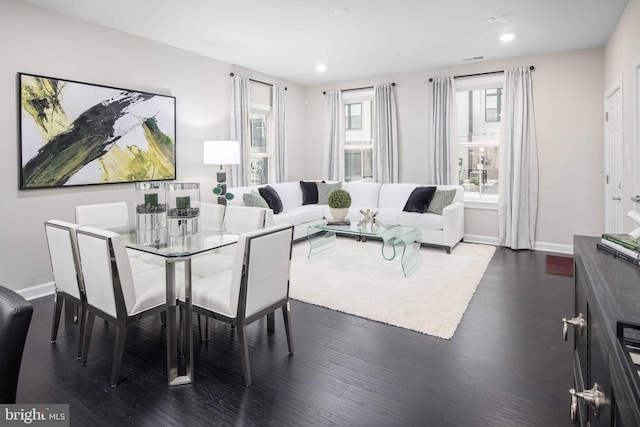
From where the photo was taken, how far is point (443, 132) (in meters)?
5.99

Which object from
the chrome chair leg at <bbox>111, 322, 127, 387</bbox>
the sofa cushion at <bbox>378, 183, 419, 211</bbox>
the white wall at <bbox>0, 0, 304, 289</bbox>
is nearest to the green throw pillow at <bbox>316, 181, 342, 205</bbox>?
the sofa cushion at <bbox>378, 183, 419, 211</bbox>

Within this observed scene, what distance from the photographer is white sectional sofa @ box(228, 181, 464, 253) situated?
526 centimetres

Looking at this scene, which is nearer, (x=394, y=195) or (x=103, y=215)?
(x=103, y=215)

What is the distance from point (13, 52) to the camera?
134 inches

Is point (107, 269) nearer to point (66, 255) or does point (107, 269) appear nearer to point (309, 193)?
point (66, 255)

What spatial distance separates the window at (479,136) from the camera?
5.85m

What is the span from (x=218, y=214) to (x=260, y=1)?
6.43ft

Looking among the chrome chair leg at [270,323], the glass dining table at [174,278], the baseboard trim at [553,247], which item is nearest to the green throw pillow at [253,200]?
the chrome chair leg at [270,323]

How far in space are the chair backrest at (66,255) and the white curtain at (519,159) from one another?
5.28 metres

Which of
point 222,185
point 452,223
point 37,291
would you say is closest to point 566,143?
point 452,223

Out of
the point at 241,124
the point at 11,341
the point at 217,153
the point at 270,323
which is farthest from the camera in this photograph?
the point at 241,124

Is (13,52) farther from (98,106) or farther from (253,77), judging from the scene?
(253,77)

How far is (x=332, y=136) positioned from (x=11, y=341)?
20.8 feet

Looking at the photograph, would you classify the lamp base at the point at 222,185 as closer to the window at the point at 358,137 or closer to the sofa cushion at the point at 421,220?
the sofa cushion at the point at 421,220
